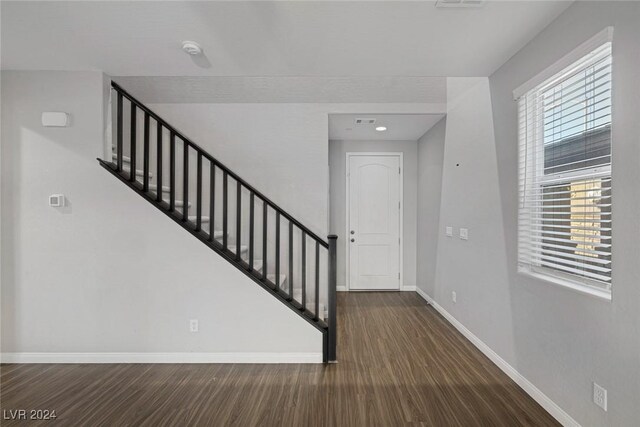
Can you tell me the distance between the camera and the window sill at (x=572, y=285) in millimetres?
1658

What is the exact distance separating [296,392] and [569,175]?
2352 mm

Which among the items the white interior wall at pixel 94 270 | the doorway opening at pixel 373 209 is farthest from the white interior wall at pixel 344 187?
the white interior wall at pixel 94 270

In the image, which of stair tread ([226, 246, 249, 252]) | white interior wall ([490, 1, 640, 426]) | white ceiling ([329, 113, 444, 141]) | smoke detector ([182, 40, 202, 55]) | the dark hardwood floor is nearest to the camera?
white interior wall ([490, 1, 640, 426])

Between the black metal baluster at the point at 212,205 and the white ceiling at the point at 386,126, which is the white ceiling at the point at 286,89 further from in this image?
the black metal baluster at the point at 212,205

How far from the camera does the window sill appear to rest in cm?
166

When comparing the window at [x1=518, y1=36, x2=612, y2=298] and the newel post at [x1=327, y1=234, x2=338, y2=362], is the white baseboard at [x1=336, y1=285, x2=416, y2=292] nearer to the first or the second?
the newel post at [x1=327, y1=234, x2=338, y2=362]

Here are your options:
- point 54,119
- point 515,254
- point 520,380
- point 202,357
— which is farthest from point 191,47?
point 520,380

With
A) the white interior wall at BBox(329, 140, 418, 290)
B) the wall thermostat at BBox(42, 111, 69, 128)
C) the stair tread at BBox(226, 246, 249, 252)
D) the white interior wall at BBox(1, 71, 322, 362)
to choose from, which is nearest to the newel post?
the white interior wall at BBox(1, 71, 322, 362)

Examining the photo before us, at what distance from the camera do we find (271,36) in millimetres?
2170

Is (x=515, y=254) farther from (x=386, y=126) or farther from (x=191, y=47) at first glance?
(x=191, y=47)

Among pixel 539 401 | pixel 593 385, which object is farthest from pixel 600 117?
pixel 539 401

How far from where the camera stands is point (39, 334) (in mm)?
2725

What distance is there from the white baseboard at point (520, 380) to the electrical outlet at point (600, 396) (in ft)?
0.83

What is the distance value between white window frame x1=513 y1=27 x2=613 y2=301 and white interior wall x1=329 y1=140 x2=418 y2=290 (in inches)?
106
